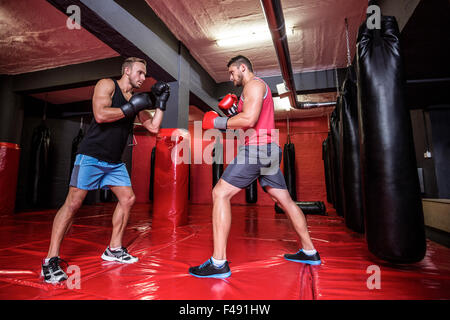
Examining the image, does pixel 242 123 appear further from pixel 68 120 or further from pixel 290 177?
pixel 68 120

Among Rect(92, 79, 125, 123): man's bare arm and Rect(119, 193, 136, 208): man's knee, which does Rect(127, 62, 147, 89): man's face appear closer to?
Rect(92, 79, 125, 123): man's bare arm

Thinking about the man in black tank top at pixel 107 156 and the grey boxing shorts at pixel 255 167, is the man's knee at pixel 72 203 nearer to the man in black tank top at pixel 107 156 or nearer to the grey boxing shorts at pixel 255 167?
the man in black tank top at pixel 107 156

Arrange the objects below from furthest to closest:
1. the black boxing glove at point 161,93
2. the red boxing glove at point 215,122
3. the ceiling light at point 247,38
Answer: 1. the ceiling light at point 247,38
2. the black boxing glove at point 161,93
3. the red boxing glove at point 215,122

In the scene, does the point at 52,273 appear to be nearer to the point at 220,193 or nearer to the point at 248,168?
the point at 220,193

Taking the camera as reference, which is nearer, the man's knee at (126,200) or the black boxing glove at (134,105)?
the black boxing glove at (134,105)

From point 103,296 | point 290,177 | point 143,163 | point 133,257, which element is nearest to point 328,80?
point 290,177

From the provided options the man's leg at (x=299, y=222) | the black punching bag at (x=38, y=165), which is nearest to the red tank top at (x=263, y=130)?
the man's leg at (x=299, y=222)

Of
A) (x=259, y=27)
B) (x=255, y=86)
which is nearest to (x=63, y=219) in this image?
→ (x=255, y=86)

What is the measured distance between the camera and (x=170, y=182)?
363cm

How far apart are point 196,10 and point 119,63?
197 centimetres

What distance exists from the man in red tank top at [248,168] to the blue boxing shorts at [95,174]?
860mm

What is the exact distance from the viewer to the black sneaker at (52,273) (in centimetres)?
151

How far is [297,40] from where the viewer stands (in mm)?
A: 4000

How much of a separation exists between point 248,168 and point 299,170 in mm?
6537
